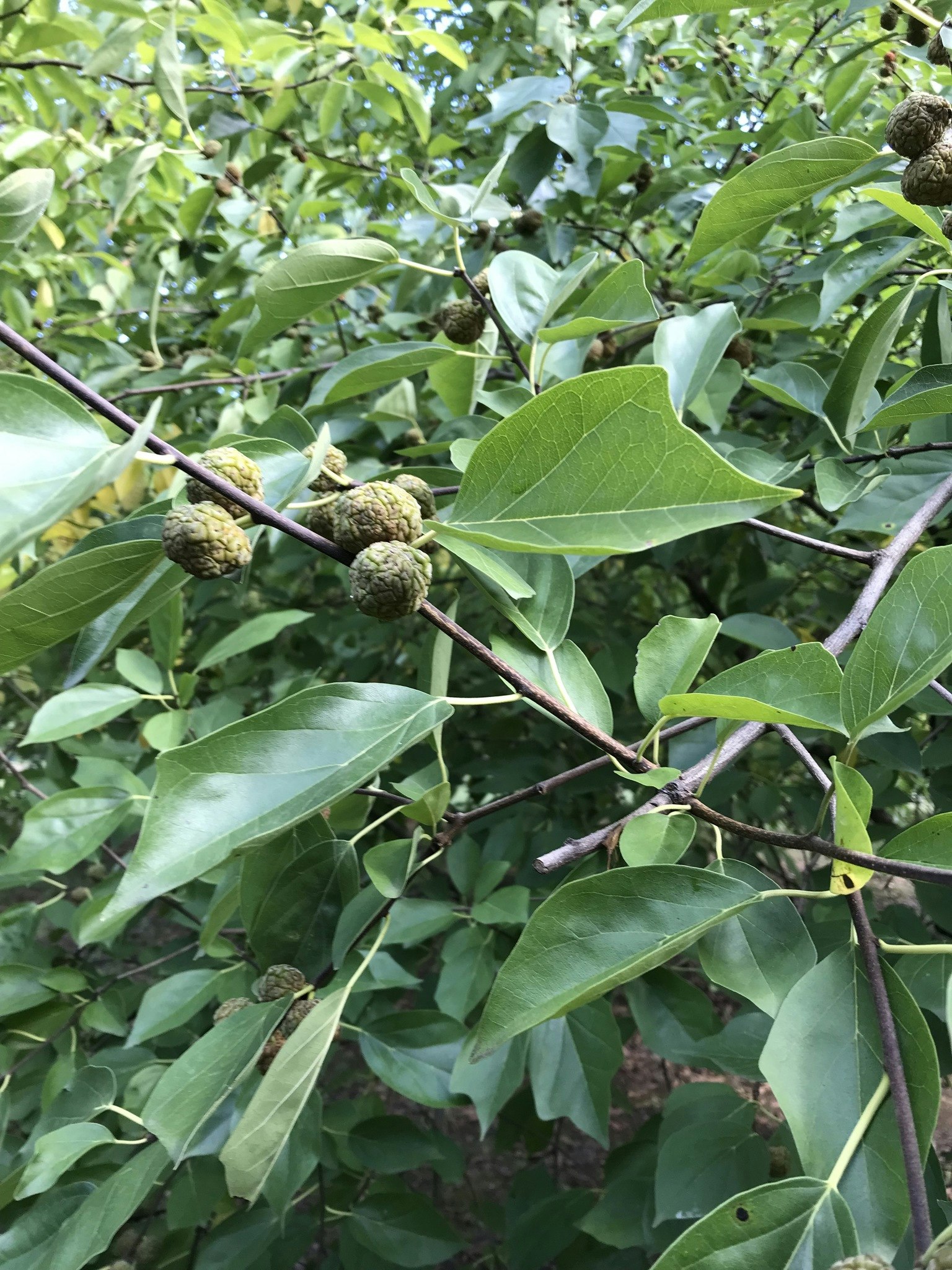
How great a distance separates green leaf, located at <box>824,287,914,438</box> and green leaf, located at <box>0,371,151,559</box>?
2.44 ft

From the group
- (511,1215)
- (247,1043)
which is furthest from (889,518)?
(511,1215)

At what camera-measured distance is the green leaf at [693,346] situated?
89cm

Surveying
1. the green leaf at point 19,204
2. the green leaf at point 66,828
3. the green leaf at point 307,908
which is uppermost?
the green leaf at point 19,204

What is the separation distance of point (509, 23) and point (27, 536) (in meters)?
2.56

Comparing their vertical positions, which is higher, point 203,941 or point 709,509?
point 709,509

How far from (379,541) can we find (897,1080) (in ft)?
1.72

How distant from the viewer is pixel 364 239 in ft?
2.98

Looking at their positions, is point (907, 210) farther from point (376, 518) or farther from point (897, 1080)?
point (897, 1080)

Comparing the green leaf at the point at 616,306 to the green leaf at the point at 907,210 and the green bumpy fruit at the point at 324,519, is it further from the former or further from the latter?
the green bumpy fruit at the point at 324,519

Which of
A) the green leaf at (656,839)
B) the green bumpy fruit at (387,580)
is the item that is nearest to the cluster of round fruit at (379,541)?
the green bumpy fruit at (387,580)

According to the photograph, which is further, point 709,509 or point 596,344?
point 596,344

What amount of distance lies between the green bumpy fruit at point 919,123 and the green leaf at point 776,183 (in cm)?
7

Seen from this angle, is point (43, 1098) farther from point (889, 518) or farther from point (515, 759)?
point (889, 518)

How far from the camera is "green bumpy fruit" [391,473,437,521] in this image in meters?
0.77
